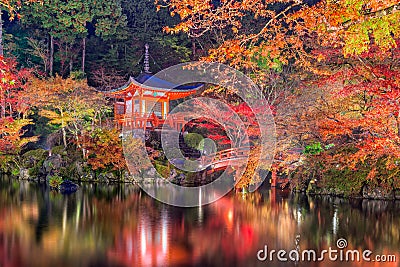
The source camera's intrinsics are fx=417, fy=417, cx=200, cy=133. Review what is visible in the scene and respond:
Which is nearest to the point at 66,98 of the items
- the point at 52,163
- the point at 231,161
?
the point at 52,163

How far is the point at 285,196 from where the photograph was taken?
14.9 metres

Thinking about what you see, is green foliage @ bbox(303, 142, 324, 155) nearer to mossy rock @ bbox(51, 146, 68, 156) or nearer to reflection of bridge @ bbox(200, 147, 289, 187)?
reflection of bridge @ bbox(200, 147, 289, 187)

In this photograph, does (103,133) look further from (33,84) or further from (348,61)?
(348,61)

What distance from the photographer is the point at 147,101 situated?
68.5 ft

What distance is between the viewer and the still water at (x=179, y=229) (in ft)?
25.2

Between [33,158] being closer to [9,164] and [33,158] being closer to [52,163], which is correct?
[52,163]

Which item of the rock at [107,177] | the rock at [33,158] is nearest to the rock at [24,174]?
the rock at [33,158]

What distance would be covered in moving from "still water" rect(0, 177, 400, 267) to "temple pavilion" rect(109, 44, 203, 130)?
5.97m

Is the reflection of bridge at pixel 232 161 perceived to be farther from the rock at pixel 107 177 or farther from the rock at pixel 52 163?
the rock at pixel 52 163

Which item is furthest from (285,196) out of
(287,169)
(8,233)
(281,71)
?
(8,233)

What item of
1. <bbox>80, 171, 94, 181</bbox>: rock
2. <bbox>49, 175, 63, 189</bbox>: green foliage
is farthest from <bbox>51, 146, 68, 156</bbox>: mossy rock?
<bbox>49, 175, 63, 189</bbox>: green foliage

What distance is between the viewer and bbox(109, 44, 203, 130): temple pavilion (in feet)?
66.0

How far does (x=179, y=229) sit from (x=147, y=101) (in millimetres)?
11767

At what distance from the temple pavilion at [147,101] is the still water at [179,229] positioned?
19.6ft
